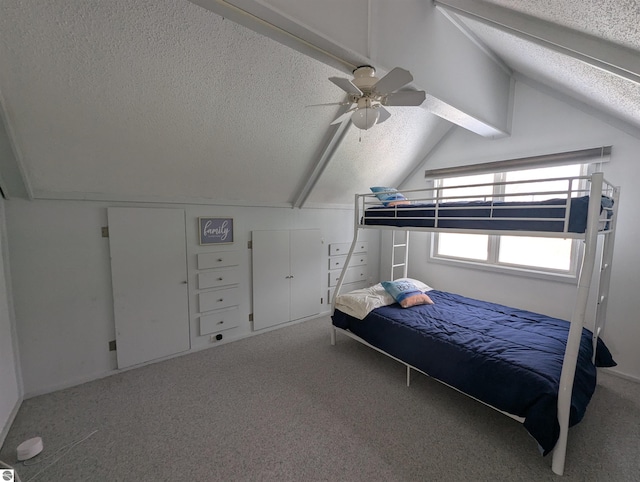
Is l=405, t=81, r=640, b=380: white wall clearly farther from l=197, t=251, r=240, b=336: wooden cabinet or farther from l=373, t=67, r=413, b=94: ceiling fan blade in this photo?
l=197, t=251, r=240, b=336: wooden cabinet

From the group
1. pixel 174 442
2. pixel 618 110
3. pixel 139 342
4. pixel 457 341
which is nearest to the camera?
pixel 174 442

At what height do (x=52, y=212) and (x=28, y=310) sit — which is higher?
(x=52, y=212)

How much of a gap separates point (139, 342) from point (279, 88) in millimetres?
2729

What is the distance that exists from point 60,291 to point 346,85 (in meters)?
2.84

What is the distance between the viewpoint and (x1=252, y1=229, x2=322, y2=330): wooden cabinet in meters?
3.49

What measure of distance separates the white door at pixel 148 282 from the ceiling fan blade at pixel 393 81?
2261 mm

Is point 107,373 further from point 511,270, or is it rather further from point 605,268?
point 605,268

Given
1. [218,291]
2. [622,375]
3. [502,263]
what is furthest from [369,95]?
[622,375]

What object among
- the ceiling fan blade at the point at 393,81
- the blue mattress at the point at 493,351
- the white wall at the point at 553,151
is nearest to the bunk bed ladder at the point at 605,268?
the blue mattress at the point at 493,351

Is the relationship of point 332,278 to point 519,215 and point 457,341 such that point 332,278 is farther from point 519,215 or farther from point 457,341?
point 519,215

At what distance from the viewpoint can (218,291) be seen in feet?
10.4

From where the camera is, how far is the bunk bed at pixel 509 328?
1.61m

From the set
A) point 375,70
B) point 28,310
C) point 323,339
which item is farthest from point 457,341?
point 28,310

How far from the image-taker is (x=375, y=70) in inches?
74.5
